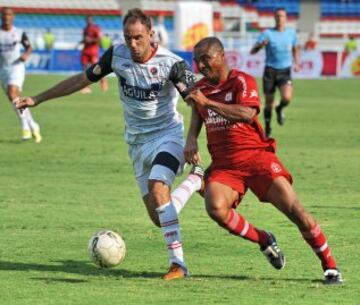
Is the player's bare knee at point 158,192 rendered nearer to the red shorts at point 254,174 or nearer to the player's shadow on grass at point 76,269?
the red shorts at point 254,174

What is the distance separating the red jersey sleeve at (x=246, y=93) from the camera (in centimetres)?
847

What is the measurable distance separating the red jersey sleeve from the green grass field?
4.67 ft

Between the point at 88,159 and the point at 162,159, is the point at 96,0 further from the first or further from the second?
the point at 162,159

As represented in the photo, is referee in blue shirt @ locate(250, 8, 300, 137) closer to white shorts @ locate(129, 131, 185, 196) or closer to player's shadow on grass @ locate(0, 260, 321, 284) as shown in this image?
white shorts @ locate(129, 131, 185, 196)

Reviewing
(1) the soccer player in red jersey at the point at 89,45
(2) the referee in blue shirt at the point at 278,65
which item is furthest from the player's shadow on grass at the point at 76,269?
(1) the soccer player in red jersey at the point at 89,45

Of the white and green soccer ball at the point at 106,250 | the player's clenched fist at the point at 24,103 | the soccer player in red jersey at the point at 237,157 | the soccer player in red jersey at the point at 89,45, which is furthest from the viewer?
the soccer player in red jersey at the point at 89,45

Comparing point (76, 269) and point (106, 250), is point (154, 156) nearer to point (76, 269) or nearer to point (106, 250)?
point (106, 250)

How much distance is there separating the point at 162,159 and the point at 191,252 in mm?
1308

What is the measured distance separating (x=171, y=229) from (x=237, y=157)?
33.2 inches

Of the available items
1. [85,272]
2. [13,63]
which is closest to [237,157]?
[85,272]

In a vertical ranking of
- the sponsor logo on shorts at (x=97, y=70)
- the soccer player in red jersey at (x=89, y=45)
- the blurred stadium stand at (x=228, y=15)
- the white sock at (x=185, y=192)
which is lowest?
the blurred stadium stand at (x=228, y=15)

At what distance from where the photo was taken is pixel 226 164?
8.66 metres

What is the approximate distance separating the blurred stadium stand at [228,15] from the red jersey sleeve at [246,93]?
52137 mm

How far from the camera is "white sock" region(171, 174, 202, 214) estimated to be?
29.9 feet
